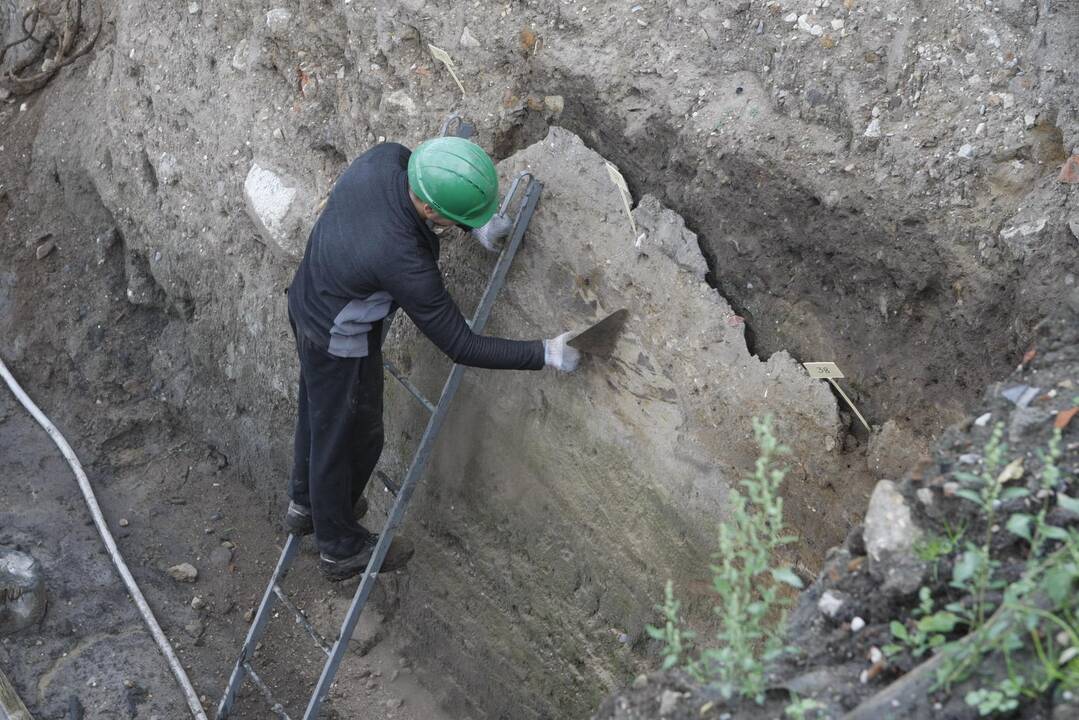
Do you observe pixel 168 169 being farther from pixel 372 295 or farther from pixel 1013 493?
pixel 1013 493

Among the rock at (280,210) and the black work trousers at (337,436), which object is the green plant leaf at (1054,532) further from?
the rock at (280,210)

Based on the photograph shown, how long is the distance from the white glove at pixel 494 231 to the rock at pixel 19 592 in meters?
2.43

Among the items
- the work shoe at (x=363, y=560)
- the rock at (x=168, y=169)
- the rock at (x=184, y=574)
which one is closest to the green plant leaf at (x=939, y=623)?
the work shoe at (x=363, y=560)

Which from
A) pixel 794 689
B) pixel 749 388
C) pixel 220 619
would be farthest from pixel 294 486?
pixel 794 689

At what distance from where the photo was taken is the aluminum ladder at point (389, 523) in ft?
12.7

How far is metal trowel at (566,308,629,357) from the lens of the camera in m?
3.75

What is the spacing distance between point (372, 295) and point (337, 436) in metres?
0.56

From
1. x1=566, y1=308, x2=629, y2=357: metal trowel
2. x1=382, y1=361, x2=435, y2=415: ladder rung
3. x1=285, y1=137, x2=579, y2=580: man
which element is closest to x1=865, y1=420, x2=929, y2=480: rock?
x1=566, y1=308, x2=629, y2=357: metal trowel

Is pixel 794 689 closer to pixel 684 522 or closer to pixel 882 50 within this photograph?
pixel 684 522

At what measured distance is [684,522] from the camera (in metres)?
3.74

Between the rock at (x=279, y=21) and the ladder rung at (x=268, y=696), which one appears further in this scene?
the rock at (x=279, y=21)

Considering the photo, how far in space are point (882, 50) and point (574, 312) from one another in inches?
50.3

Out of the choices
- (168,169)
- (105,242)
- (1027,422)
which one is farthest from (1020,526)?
(105,242)

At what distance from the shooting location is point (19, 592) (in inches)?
186
